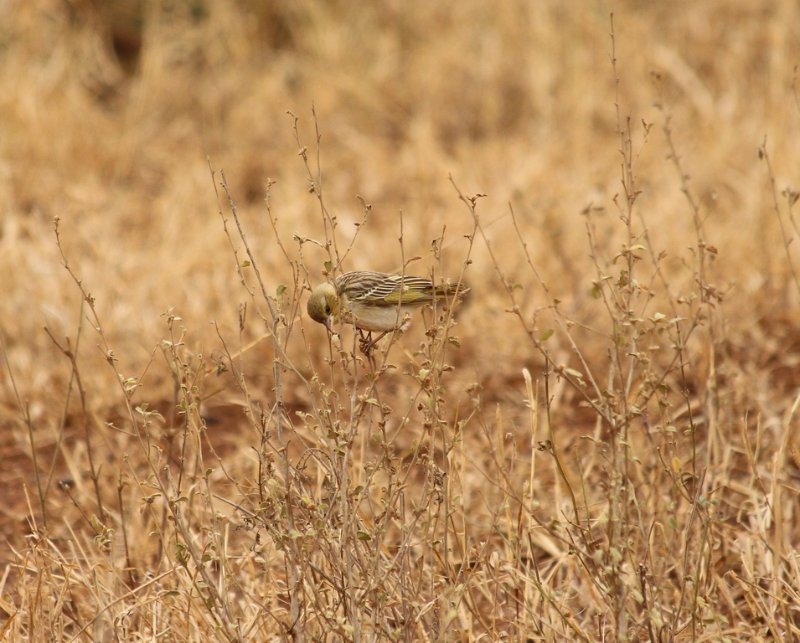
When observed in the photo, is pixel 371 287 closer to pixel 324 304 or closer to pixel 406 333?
pixel 324 304

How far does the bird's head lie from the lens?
116 inches

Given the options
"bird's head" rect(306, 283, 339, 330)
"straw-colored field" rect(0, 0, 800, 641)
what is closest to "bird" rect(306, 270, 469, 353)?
"bird's head" rect(306, 283, 339, 330)

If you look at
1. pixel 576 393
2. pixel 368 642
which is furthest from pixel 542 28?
pixel 368 642

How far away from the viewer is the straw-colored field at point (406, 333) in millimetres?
2848

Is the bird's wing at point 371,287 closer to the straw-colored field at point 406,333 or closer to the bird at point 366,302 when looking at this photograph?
the bird at point 366,302

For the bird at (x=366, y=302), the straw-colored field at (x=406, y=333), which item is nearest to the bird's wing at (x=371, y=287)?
the bird at (x=366, y=302)

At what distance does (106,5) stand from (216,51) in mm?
938

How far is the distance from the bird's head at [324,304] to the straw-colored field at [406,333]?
0.10 m

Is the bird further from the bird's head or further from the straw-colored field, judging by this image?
the straw-colored field

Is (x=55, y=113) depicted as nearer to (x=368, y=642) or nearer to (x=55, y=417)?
(x=55, y=417)

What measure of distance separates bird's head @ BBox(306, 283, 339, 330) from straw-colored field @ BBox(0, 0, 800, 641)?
10 centimetres

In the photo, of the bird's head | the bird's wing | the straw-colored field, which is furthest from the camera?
the bird's wing

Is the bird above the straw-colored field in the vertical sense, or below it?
above

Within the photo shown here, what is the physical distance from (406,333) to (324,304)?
2.59 m
